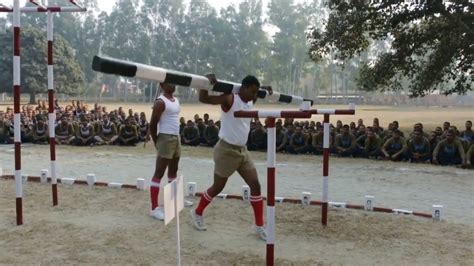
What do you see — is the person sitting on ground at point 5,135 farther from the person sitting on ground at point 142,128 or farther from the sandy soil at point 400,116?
the sandy soil at point 400,116

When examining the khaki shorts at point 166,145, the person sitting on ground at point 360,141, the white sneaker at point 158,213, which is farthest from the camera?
the person sitting on ground at point 360,141

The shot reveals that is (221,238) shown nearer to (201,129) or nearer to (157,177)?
(157,177)

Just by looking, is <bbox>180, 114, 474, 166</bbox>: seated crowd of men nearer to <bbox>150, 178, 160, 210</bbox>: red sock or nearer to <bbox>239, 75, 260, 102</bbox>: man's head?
<bbox>150, 178, 160, 210</bbox>: red sock

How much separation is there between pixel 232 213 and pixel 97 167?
579 centimetres

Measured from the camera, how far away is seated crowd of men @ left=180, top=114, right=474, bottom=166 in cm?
1229

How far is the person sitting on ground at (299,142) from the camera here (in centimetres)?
1441

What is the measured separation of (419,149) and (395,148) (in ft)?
2.00

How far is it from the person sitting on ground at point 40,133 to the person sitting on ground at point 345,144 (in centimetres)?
964

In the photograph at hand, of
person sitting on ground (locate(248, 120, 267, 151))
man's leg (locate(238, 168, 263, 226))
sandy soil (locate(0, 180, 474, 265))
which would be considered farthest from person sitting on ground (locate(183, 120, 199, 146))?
man's leg (locate(238, 168, 263, 226))

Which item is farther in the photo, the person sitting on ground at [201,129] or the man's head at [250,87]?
the person sitting on ground at [201,129]

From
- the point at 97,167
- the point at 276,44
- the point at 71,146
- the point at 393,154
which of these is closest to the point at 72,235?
the point at 97,167

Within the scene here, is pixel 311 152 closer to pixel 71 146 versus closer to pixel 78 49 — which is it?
pixel 71 146

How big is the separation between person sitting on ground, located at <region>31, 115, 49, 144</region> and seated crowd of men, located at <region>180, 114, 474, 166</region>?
5.04 m

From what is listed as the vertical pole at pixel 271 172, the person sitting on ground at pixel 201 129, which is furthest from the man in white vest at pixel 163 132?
the person sitting on ground at pixel 201 129
